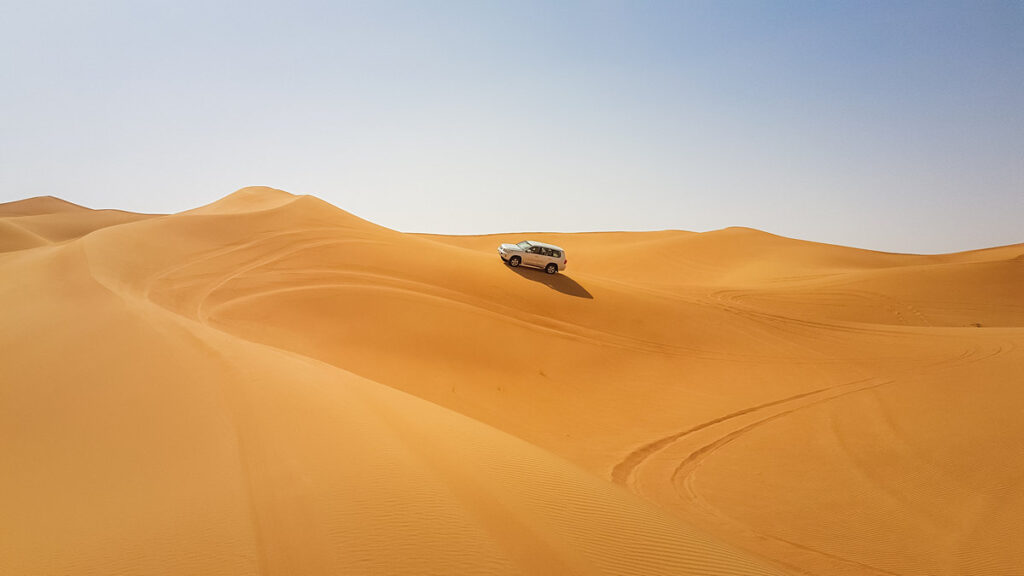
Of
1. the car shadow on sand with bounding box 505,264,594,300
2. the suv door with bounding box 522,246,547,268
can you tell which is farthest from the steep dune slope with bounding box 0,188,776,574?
the suv door with bounding box 522,246,547,268

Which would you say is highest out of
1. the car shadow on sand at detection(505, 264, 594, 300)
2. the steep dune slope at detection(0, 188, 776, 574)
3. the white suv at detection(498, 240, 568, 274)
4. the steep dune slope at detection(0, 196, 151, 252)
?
the steep dune slope at detection(0, 196, 151, 252)

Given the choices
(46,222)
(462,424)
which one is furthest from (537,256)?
(46,222)

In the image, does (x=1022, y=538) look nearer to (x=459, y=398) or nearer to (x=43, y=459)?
(x=459, y=398)

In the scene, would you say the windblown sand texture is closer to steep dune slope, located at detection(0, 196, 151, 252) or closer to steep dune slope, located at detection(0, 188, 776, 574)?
steep dune slope, located at detection(0, 188, 776, 574)

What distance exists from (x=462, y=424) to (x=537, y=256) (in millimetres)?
14740

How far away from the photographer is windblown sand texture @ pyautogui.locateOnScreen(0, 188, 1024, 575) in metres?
4.26

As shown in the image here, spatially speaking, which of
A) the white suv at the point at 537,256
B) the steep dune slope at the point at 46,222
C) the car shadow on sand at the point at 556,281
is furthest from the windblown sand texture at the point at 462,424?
the steep dune slope at the point at 46,222

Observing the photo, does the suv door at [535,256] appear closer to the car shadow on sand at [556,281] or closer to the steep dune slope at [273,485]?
the car shadow on sand at [556,281]

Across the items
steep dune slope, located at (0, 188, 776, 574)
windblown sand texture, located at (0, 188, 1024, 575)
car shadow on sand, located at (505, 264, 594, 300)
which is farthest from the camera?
car shadow on sand, located at (505, 264, 594, 300)

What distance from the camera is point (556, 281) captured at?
21.0m

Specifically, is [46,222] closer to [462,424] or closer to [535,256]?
[535,256]

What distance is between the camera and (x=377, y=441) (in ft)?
19.6

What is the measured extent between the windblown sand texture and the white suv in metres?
1.25

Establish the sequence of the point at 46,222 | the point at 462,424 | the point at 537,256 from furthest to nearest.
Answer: the point at 46,222 < the point at 537,256 < the point at 462,424
